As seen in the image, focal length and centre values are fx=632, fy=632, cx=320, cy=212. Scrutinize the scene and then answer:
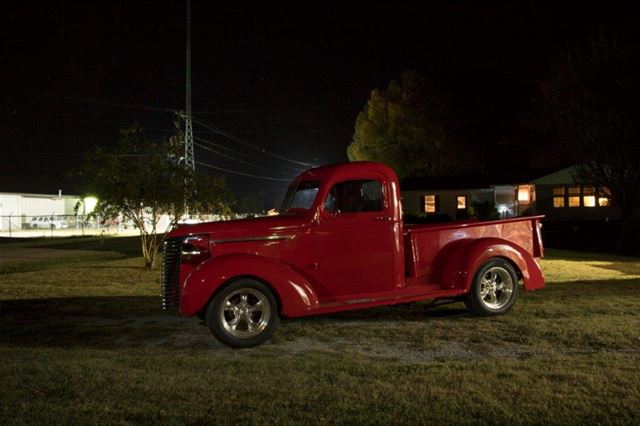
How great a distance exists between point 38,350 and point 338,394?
3.65 meters

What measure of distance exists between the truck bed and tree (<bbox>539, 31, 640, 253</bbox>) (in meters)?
14.4

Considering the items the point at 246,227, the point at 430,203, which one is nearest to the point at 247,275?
the point at 246,227

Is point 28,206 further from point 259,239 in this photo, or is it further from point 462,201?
point 259,239

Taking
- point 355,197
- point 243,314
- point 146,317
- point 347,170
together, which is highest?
point 347,170

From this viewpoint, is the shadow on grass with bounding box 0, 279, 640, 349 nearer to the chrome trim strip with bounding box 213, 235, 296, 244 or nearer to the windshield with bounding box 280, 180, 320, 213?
the chrome trim strip with bounding box 213, 235, 296, 244

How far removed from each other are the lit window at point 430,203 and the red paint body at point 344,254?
1400 inches

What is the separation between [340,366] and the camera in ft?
19.5

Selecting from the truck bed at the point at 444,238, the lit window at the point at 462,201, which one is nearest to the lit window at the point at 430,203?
the lit window at the point at 462,201

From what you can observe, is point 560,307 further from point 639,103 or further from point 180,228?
point 639,103

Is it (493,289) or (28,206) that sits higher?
(28,206)

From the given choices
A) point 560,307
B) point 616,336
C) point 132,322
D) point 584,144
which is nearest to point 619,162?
point 584,144

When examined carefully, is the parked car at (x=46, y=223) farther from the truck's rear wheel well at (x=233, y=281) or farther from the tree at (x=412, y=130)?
the truck's rear wheel well at (x=233, y=281)

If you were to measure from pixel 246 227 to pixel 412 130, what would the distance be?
1567 inches

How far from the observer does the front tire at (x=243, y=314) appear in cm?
698
